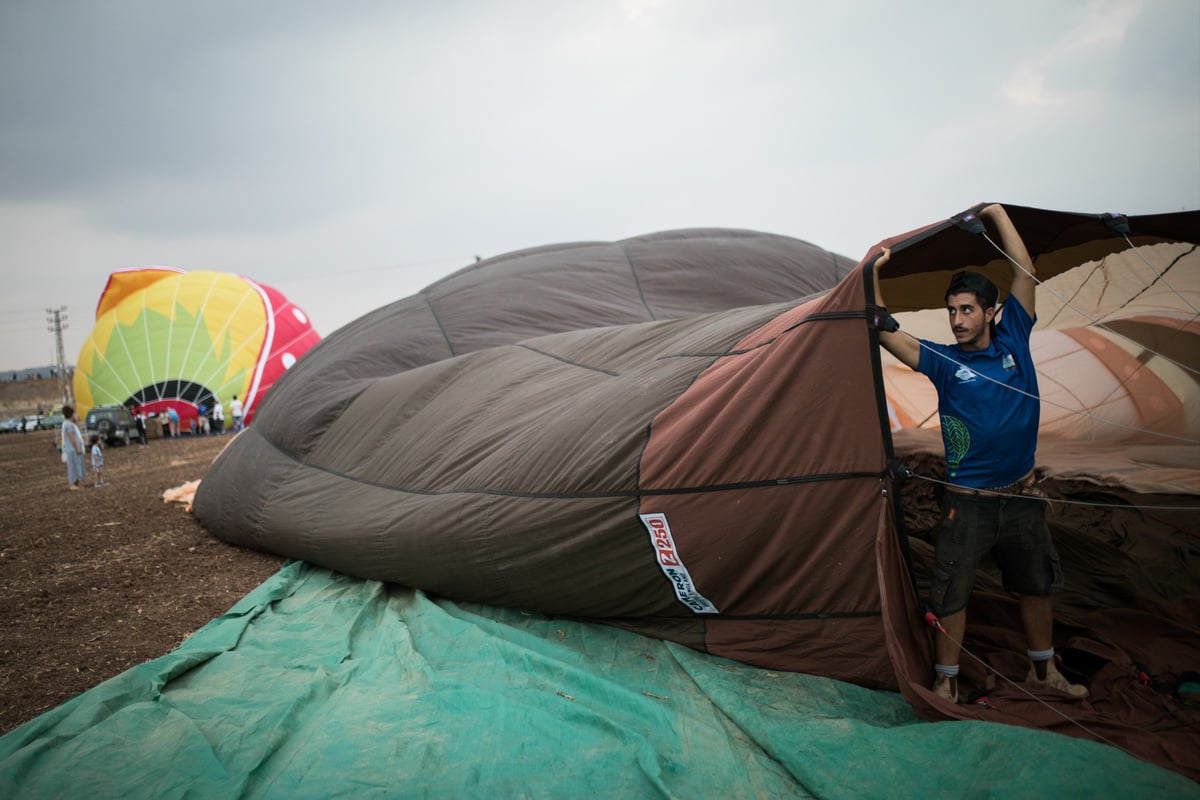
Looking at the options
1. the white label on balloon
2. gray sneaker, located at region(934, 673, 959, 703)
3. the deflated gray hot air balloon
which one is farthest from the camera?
the white label on balloon

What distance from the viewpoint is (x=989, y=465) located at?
221 centimetres

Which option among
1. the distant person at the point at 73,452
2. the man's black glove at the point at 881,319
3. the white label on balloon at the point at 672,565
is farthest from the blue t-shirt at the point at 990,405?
the distant person at the point at 73,452

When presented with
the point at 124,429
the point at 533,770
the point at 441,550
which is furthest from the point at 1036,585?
the point at 124,429

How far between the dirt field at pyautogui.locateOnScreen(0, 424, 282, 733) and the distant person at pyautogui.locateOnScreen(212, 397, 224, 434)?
10160 mm

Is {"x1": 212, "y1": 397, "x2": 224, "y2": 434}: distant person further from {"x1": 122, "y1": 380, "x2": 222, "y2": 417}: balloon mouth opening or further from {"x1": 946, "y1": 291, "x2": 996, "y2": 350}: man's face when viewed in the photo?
{"x1": 946, "y1": 291, "x2": 996, "y2": 350}: man's face

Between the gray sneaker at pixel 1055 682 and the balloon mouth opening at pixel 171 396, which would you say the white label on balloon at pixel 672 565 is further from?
the balloon mouth opening at pixel 171 396

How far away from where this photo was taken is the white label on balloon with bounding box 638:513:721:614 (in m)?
2.76

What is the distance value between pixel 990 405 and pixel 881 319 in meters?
0.42

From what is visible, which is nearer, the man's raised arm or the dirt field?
the man's raised arm

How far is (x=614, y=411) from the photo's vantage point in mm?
3148

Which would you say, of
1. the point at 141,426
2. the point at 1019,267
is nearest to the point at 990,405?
the point at 1019,267

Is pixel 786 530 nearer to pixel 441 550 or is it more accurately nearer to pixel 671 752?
pixel 671 752

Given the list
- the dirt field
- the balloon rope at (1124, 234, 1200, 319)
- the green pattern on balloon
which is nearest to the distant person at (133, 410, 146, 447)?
the green pattern on balloon

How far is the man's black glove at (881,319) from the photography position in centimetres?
239
